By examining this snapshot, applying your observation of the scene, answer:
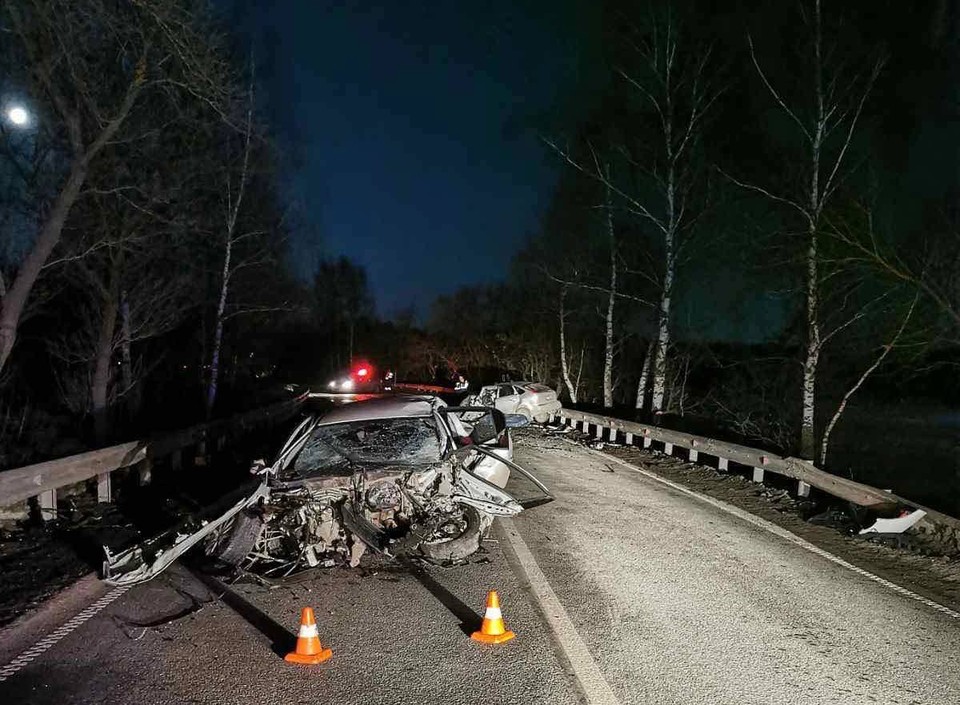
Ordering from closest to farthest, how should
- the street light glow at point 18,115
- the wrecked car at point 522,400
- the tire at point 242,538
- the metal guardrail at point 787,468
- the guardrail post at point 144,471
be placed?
1. the tire at point 242,538
2. the metal guardrail at point 787,468
3. the street light glow at point 18,115
4. the guardrail post at point 144,471
5. the wrecked car at point 522,400

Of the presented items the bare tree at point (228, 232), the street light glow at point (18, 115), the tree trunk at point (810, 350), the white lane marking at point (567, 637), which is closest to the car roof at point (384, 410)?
the white lane marking at point (567, 637)

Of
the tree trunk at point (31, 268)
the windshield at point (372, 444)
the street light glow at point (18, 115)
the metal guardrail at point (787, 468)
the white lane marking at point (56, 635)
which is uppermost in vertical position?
the street light glow at point (18, 115)

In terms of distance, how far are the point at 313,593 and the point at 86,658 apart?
1.83 meters

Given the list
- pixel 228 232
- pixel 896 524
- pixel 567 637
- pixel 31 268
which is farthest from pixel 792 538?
pixel 228 232

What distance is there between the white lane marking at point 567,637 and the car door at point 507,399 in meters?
15.5

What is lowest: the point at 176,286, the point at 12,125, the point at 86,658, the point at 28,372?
the point at 86,658

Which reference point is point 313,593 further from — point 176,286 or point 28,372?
point 28,372

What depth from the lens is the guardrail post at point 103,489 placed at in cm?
969

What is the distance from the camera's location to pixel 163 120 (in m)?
12.2

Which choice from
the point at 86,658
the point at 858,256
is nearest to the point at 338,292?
the point at 858,256

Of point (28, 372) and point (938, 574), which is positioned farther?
point (28, 372)

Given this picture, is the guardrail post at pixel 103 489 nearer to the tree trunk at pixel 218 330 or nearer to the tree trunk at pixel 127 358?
the tree trunk at pixel 127 358

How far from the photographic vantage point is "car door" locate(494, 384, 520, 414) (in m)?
23.1

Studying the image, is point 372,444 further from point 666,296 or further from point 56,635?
point 666,296
